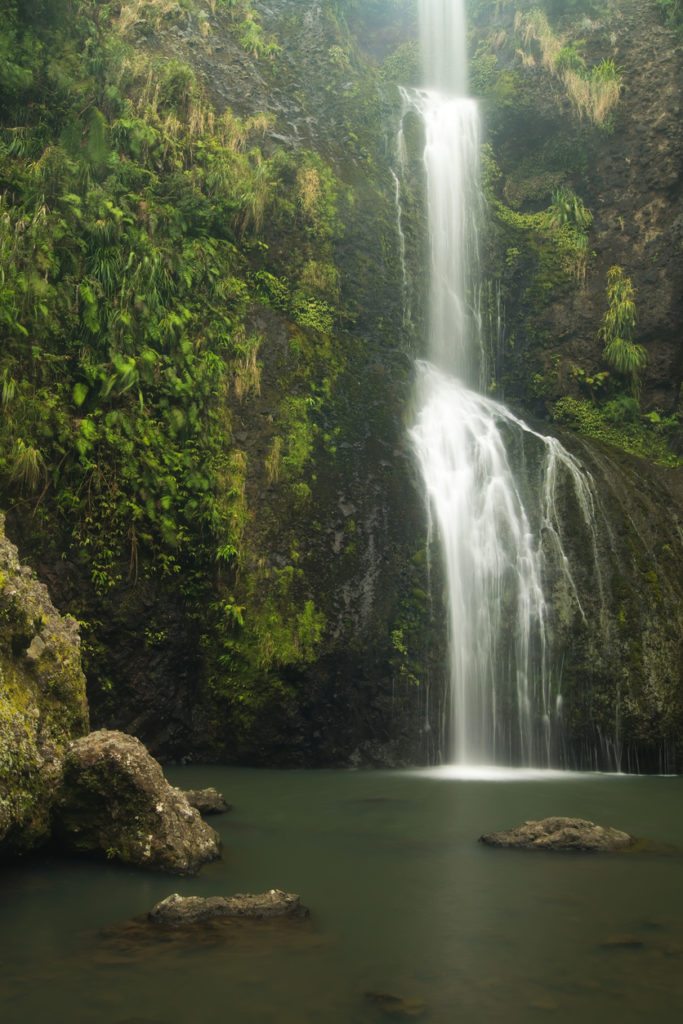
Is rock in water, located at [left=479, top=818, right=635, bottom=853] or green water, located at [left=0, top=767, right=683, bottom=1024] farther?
rock in water, located at [left=479, top=818, right=635, bottom=853]

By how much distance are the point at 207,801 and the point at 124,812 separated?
172 centimetres

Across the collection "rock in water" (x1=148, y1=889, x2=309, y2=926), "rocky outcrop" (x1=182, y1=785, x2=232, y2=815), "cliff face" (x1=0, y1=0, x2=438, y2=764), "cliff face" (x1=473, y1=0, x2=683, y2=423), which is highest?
"cliff face" (x1=473, y1=0, x2=683, y2=423)

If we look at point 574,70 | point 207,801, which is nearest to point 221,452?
point 207,801

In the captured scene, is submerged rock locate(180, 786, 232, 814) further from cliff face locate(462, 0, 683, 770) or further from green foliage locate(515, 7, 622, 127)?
green foliage locate(515, 7, 622, 127)

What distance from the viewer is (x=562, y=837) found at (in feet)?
20.3

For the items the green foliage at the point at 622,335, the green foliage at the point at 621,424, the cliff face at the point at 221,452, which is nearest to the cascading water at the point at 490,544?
the cliff face at the point at 221,452

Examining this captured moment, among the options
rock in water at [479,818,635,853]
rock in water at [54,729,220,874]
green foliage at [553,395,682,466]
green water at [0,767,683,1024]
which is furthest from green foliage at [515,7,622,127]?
rock in water at [54,729,220,874]

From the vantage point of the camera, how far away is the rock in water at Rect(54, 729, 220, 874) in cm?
564

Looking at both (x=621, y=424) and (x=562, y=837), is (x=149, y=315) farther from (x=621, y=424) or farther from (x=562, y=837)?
(x=621, y=424)

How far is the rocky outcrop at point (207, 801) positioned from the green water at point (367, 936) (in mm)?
171

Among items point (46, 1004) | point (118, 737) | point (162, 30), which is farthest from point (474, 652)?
point (162, 30)

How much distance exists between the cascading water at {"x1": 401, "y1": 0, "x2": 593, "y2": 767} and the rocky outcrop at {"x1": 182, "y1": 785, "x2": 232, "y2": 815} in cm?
341

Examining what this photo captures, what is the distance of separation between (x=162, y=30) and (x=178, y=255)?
19.3ft

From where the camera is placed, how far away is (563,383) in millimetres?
15984
